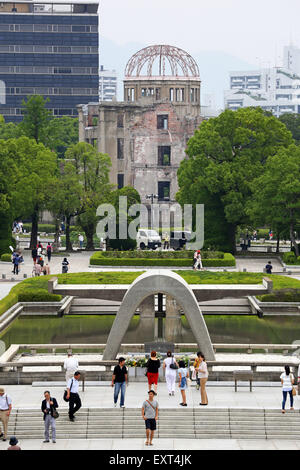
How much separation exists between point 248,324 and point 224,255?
744 inches

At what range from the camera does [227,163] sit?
6781cm

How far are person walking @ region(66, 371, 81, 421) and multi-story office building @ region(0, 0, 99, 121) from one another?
144286 millimetres

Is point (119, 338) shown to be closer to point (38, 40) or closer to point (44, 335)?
point (44, 335)

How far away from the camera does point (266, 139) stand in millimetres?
69562

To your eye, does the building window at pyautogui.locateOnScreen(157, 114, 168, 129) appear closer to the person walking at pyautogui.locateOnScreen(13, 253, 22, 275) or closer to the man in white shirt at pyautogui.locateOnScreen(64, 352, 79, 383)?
the person walking at pyautogui.locateOnScreen(13, 253, 22, 275)

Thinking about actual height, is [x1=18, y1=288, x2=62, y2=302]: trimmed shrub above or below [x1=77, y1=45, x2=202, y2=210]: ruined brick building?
below

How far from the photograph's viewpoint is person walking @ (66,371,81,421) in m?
24.8

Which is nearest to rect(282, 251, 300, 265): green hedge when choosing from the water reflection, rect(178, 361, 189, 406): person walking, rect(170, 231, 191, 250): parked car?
rect(170, 231, 191, 250): parked car

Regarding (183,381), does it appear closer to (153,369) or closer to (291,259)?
(153,369)

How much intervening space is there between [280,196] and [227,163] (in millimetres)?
7073

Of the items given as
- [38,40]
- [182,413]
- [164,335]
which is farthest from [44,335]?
[38,40]

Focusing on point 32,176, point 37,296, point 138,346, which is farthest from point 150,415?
point 32,176

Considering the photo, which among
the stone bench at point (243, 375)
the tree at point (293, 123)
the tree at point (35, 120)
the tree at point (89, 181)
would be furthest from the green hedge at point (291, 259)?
the tree at point (293, 123)
